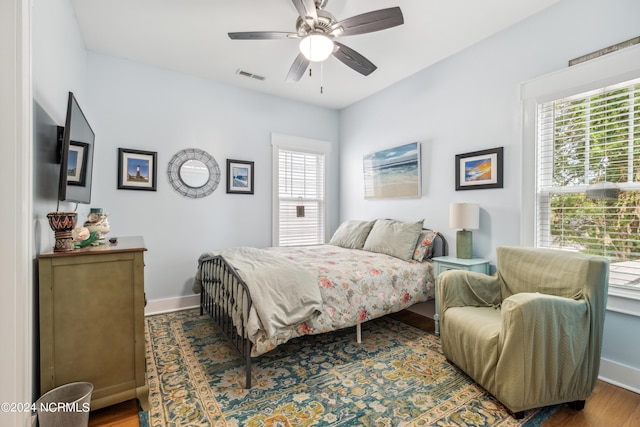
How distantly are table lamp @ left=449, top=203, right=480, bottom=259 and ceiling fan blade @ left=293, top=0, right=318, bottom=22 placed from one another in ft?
6.71

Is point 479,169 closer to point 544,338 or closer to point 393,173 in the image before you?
point 393,173

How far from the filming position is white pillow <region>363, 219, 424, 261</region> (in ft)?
10.2

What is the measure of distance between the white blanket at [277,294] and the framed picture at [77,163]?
46.5 inches

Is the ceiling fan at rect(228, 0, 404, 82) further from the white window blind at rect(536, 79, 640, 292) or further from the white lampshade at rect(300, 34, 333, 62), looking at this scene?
the white window blind at rect(536, 79, 640, 292)

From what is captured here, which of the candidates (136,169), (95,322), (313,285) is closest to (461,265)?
(313,285)

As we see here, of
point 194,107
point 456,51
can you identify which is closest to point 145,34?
point 194,107

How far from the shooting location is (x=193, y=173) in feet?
12.0

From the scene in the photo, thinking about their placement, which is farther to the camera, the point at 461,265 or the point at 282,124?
the point at 282,124

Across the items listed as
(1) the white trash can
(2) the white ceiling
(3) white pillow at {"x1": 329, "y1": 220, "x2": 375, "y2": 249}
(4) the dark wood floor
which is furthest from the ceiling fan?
(4) the dark wood floor

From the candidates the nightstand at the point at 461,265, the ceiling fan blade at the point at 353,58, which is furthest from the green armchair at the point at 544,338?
the ceiling fan blade at the point at 353,58

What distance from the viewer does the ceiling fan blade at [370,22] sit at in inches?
76.2

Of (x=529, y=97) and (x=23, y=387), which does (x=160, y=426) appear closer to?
(x=23, y=387)

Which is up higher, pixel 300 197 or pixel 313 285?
pixel 300 197

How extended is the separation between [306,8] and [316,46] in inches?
10.9
